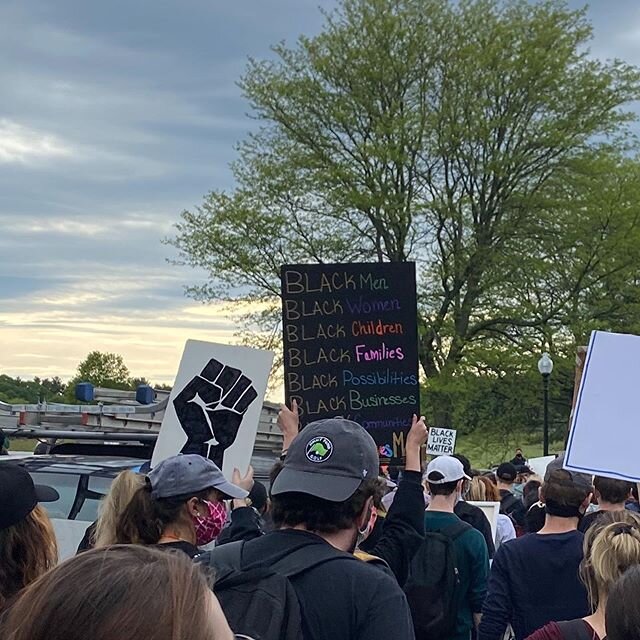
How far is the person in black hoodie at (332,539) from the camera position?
2.54 m

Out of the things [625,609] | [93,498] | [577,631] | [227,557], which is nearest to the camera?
[625,609]

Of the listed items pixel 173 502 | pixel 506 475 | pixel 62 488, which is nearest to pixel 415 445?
pixel 173 502

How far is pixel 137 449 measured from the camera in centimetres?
987

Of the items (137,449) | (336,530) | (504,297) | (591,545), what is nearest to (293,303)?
(591,545)

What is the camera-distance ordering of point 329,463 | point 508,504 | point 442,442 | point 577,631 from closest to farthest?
point 329,463 < point 577,631 < point 508,504 < point 442,442

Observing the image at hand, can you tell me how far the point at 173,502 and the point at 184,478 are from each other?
0.09m

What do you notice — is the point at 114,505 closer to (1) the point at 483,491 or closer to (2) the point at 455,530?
(2) the point at 455,530

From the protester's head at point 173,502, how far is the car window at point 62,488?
4108 mm

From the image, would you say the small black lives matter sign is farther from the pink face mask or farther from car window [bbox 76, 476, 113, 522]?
car window [bbox 76, 476, 113, 522]

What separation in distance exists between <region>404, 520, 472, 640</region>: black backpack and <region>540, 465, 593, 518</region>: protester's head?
737 millimetres

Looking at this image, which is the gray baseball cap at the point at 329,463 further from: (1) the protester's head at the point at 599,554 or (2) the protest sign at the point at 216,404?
(2) the protest sign at the point at 216,404

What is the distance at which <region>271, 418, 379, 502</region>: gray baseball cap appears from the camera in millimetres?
2779

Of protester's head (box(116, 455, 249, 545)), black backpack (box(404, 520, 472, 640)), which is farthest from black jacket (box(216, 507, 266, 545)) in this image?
black backpack (box(404, 520, 472, 640))

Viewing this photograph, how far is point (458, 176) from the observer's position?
26.8 metres
